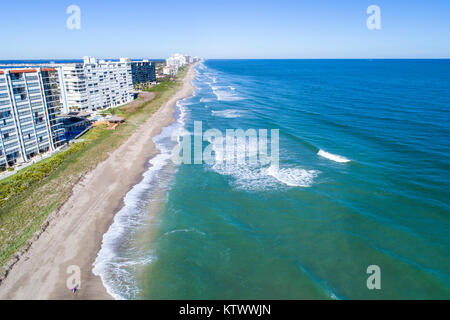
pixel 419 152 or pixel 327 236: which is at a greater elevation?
pixel 419 152

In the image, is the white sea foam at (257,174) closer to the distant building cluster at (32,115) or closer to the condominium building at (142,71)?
the distant building cluster at (32,115)

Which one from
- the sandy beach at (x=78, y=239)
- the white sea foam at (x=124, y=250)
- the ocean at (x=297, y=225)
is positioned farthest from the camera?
the ocean at (x=297, y=225)

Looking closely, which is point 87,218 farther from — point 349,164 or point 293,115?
point 293,115

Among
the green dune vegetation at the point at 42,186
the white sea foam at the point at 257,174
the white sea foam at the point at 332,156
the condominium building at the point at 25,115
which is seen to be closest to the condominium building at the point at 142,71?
the green dune vegetation at the point at 42,186

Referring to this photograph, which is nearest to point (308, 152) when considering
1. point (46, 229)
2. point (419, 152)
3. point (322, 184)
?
point (322, 184)

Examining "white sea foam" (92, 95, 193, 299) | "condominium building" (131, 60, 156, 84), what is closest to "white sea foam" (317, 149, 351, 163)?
"white sea foam" (92, 95, 193, 299)
